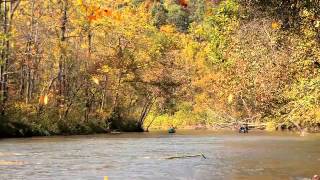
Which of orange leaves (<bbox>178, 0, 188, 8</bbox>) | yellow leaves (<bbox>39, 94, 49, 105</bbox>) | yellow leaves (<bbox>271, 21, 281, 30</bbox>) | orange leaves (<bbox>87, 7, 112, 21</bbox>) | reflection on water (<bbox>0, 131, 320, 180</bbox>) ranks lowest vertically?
reflection on water (<bbox>0, 131, 320, 180</bbox>)

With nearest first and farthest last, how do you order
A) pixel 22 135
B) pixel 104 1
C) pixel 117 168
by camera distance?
pixel 117 168 → pixel 22 135 → pixel 104 1

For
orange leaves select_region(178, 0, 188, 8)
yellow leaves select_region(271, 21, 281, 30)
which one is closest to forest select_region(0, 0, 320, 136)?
yellow leaves select_region(271, 21, 281, 30)

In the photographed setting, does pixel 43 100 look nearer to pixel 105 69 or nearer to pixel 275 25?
pixel 105 69

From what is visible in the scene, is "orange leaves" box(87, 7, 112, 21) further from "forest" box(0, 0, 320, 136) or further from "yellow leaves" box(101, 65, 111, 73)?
"yellow leaves" box(101, 65, 111, 73)

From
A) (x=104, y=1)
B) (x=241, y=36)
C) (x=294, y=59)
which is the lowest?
(x=294, y=59)

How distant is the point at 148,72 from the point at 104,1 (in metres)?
10.8

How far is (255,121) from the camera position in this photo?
157ft

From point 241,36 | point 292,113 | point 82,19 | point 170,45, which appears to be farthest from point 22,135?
point 170,45

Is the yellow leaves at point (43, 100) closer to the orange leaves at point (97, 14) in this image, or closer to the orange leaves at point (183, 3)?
the orange leaves at point (97, 14)

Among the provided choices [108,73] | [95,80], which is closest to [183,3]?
[108,73]

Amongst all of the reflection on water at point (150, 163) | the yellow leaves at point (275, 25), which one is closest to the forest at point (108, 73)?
the yellow leaves at point (275, 25)

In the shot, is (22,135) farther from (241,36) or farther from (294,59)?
(294,59)

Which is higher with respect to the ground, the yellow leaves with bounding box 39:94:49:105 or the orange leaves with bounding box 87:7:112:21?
the orange leaves with bounding box 87:7:112:21

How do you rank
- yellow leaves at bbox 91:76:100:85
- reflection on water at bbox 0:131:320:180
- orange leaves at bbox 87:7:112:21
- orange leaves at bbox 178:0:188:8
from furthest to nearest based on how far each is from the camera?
orange leaves at bbox 178:0:188:8 < orange leaves at bbox 87:7:112:21 < yellow leaves at bbox 91:76:100:85 < reflection on water at bbox 0:131:320:180
